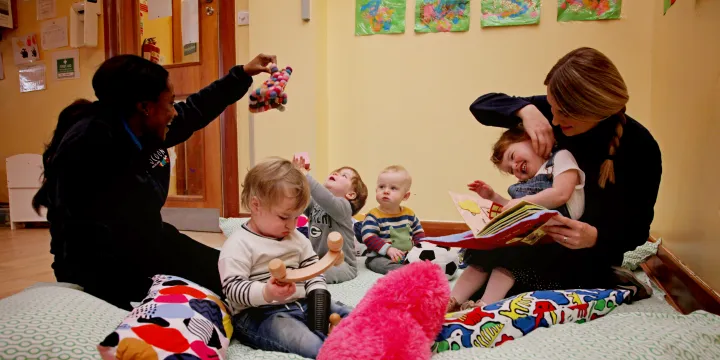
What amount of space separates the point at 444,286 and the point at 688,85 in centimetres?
118

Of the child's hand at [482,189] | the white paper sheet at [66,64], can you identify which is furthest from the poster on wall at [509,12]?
the white paper sheet at [66,64]

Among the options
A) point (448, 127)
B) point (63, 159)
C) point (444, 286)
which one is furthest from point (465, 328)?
point (448, 127)

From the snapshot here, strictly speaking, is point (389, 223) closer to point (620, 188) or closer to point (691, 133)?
point (620, 188)

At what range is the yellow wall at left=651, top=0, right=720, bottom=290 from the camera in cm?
112

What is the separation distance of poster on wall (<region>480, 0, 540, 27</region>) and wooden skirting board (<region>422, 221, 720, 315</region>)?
4.07ft

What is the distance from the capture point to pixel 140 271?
1.06 m

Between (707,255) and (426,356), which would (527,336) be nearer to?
(426,356)

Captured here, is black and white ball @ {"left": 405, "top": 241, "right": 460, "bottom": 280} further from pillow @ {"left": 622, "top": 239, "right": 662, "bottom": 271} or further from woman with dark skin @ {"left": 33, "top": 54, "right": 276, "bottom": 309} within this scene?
woman with dark skin @ {"left": 33, "top": 54, "right": 276, "bottom": 309}

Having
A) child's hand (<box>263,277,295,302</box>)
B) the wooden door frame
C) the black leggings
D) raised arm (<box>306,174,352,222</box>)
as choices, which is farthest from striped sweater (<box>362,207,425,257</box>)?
the wooden door frame

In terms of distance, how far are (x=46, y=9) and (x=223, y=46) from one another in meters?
1.66

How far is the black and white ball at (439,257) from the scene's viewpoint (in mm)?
Answer: 1602

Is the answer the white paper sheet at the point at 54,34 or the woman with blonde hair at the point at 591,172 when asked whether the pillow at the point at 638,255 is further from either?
the white paper sheet at the point at 54,34

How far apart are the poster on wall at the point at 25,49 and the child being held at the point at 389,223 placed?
312 centimetres

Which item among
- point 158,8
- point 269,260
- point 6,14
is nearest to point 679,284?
point 269,260
